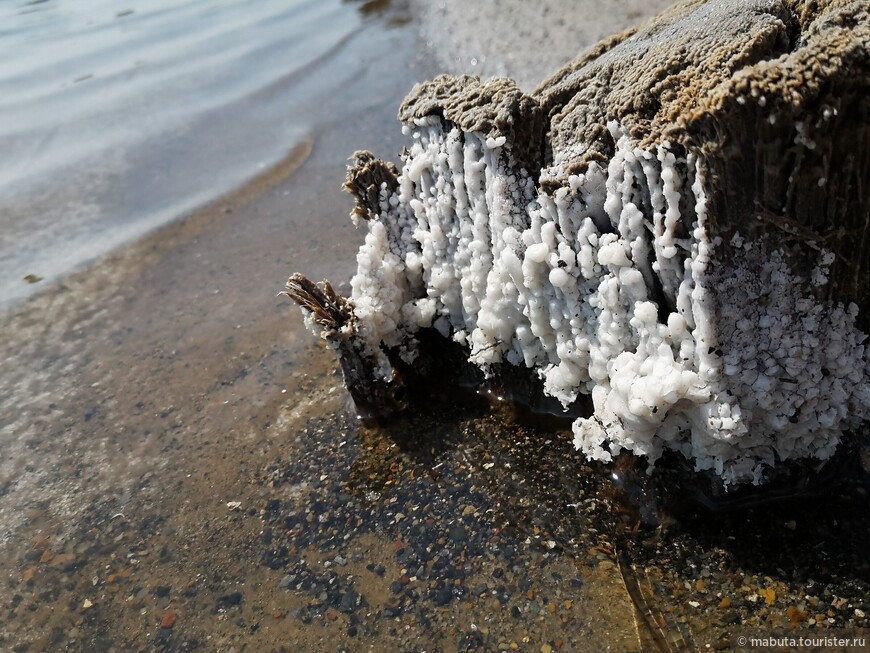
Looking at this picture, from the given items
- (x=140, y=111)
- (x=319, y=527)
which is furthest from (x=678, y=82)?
(x=140, y=111)

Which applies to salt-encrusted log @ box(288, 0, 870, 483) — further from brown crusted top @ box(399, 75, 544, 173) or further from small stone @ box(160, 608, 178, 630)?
small stone @ box(160, 608, 178, 630)

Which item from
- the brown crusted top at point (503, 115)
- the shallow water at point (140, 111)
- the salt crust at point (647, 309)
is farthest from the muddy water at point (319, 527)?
the shallow water at point (140, 111)

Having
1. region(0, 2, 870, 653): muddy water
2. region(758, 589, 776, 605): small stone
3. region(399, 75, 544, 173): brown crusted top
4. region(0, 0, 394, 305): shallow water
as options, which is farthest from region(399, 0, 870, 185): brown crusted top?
region(0, 0, 394, 305): shallow water

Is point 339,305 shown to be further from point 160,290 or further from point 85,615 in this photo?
point 160,290

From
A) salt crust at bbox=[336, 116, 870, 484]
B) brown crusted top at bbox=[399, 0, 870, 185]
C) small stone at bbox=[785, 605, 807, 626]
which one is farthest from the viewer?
small stone at bbox=[785, 605, 807, 626]

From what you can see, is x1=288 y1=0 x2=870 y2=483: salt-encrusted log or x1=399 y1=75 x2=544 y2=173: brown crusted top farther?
x1=399 y1=75 x2=544 y2=173: brown crusted top

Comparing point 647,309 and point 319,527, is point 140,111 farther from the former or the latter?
point 647,309
